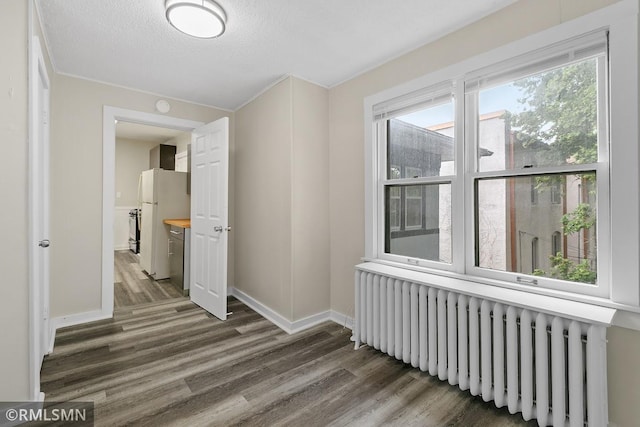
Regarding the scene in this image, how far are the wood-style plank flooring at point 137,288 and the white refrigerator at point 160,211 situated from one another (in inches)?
7.0

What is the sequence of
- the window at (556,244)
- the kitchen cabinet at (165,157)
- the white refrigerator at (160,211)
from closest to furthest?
the window at (556,244)
the white refrigerator at (160,211)
the kitchen cabinet at (165,157)

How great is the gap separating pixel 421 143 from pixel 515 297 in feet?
4.40

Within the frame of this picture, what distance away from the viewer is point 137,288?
161 inches

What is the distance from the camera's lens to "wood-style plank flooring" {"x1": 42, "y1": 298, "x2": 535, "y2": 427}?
169 cm

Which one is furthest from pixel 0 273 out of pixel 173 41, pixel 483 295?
pixel 483 295

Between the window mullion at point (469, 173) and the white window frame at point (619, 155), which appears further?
the window mullion at point (469, 173)

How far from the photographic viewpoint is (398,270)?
2.32 meters

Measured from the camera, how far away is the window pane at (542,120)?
5.33 ft

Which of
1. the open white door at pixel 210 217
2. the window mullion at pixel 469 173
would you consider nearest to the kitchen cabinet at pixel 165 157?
the open white door at pixel 210 217

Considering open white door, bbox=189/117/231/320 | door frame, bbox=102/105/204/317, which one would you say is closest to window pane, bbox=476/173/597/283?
open white door, bbox=189/117/231/320

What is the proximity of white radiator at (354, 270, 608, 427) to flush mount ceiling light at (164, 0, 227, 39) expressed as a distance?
2146mm

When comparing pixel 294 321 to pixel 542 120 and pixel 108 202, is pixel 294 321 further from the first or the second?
pixel 542 120

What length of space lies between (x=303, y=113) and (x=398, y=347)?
2253mm

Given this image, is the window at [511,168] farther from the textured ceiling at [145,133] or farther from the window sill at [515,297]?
the textured ceiling at [145,133]
